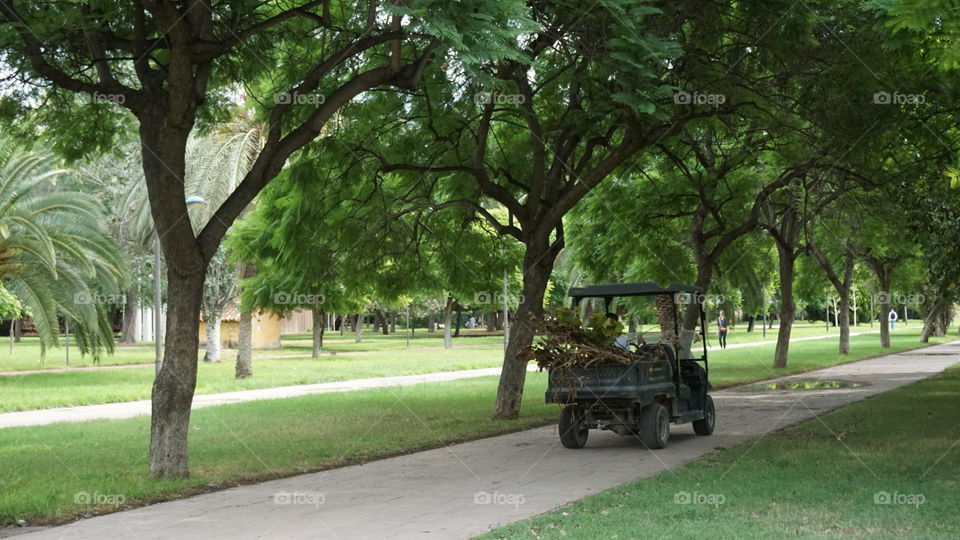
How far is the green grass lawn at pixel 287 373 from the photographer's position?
80.6 ft

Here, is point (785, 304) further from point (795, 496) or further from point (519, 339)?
point (795, 496)

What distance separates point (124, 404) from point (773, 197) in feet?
62.8

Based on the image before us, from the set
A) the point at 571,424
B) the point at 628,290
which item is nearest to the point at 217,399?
the point at 571,424

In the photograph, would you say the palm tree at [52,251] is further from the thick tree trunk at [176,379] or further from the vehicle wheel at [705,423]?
the vehicle wheel at [705,423]

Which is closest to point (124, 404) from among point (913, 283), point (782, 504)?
point (782, 504)

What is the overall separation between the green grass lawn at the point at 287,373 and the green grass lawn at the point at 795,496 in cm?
1398

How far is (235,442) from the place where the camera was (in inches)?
595

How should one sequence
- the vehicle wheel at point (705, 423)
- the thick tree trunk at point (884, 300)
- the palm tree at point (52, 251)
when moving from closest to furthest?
the vehicle wheel at point (705, 423) → the palm tree at point (52, 251) → the thick tree trunk at point (884, 300)

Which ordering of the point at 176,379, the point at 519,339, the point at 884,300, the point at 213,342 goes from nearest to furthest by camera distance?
the point at 176,379, the point at 519,339, the point at 884,300, the point at 213,342

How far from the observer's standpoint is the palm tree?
86.5 ft

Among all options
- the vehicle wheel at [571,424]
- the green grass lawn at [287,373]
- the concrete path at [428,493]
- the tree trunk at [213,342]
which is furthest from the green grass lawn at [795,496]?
the tree trunk at [213,342]

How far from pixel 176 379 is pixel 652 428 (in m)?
6.24

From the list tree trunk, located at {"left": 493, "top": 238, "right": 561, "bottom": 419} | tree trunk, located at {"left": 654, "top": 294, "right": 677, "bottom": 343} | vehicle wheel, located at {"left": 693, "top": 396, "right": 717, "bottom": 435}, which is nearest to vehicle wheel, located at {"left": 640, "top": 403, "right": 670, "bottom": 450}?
tree trunk, located at {"left": 654, "top": 294, "right": 677, "bottom": 343}

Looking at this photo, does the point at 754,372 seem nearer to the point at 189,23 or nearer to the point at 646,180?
the point at 646,180
